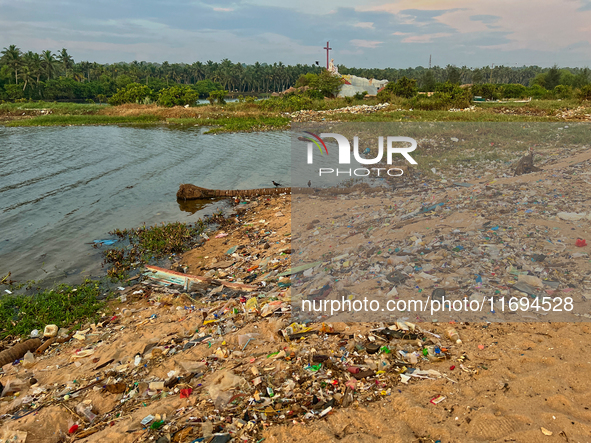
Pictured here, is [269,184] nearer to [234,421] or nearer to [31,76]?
[234,421]

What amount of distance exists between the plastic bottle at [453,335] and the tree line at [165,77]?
135 feet

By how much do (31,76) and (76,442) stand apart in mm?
70945

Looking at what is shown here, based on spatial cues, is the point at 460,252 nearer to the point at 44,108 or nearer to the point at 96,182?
the point at 96,182

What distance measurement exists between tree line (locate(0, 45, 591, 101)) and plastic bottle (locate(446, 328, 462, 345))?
4123cm

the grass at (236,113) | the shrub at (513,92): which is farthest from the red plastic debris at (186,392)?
the shrub at (513,92)

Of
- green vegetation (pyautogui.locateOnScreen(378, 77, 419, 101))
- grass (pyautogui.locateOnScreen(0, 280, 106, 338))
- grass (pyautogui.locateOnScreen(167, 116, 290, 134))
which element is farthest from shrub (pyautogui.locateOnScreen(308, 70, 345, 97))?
grass (pyautogui.locateOnScreen(0, 280, 106, 338))

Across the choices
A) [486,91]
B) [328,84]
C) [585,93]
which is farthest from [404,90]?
[585,93]

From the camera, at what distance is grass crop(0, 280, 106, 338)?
17.5ft

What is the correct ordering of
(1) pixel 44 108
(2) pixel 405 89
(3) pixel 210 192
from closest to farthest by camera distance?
(3) pixel 210 192, (2) pixel 405 89, (1) pixel 44 108

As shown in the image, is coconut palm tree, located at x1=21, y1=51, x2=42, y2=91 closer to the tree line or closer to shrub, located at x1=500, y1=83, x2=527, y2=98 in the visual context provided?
the tree line

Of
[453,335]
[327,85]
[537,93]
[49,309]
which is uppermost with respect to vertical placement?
[327,85]

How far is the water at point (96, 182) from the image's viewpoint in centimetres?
797

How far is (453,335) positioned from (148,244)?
6450 mm

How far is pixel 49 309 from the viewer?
223 inches
